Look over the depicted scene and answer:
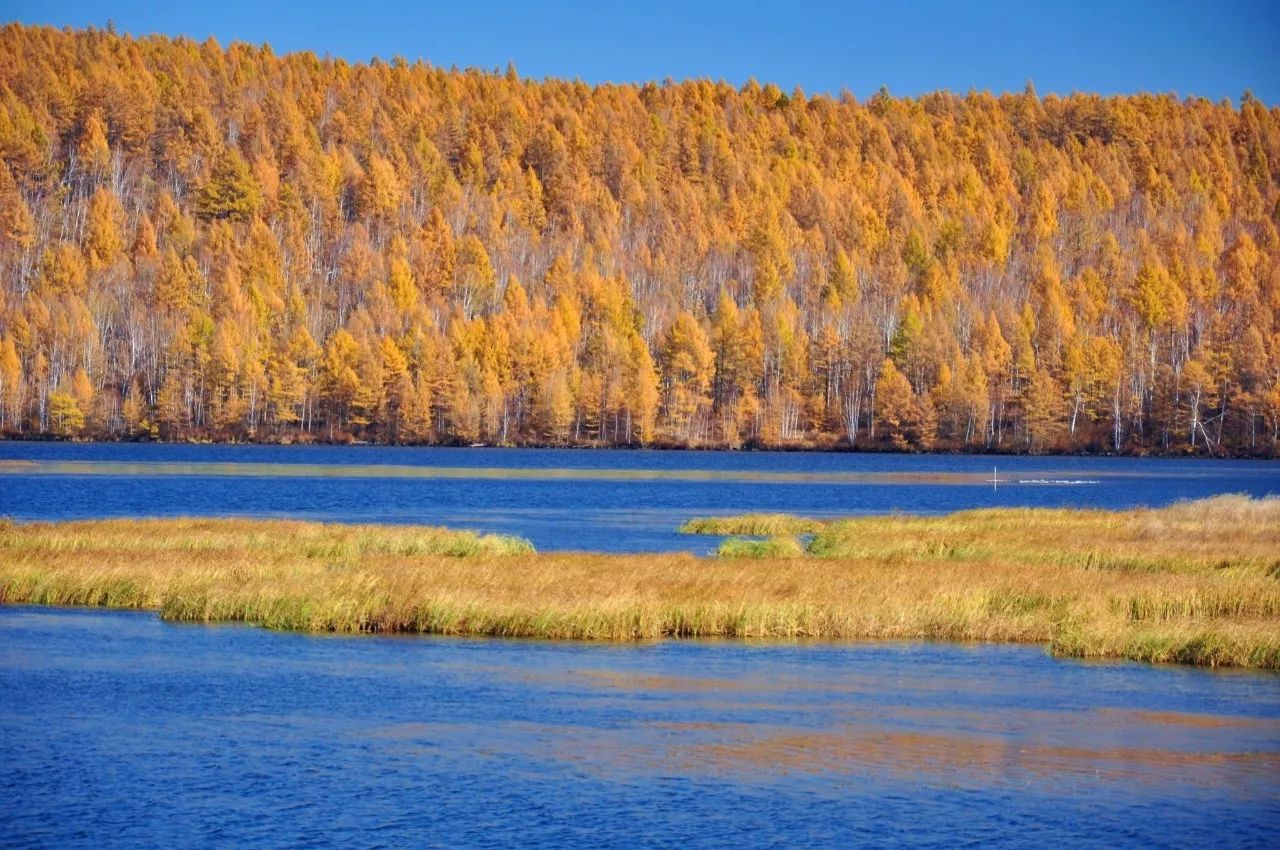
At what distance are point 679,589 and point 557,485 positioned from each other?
5928 cm

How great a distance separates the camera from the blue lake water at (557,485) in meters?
67.6

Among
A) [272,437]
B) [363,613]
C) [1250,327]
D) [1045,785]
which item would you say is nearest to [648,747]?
[1045,785]

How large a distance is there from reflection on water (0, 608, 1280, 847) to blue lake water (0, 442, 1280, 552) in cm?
2109

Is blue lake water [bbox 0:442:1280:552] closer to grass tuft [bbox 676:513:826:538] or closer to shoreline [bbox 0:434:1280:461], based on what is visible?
grass tuft [bbox 676:513:826:538]

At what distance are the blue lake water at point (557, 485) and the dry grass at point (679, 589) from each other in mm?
10774

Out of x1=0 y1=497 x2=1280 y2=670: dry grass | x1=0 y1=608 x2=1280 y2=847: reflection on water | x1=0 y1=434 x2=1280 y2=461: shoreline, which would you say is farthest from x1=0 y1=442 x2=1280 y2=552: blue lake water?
x1=0 y1=608 x2=1280 y2=847: reflection on water

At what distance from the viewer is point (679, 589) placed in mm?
37250

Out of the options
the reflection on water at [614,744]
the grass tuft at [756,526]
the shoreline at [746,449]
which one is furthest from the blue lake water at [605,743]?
the shoreline at [746,449]

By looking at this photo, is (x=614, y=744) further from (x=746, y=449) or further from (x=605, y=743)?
(x=746, y=449)

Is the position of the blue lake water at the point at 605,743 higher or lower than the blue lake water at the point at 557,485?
lower

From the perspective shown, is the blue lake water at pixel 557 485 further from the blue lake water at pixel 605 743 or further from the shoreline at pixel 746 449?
the blue lake water at pixel 605 743

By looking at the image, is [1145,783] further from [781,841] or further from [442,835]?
[442,835]

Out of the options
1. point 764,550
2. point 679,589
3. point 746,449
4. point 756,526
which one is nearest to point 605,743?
point 679,589

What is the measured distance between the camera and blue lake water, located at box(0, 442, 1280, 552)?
6762cm
